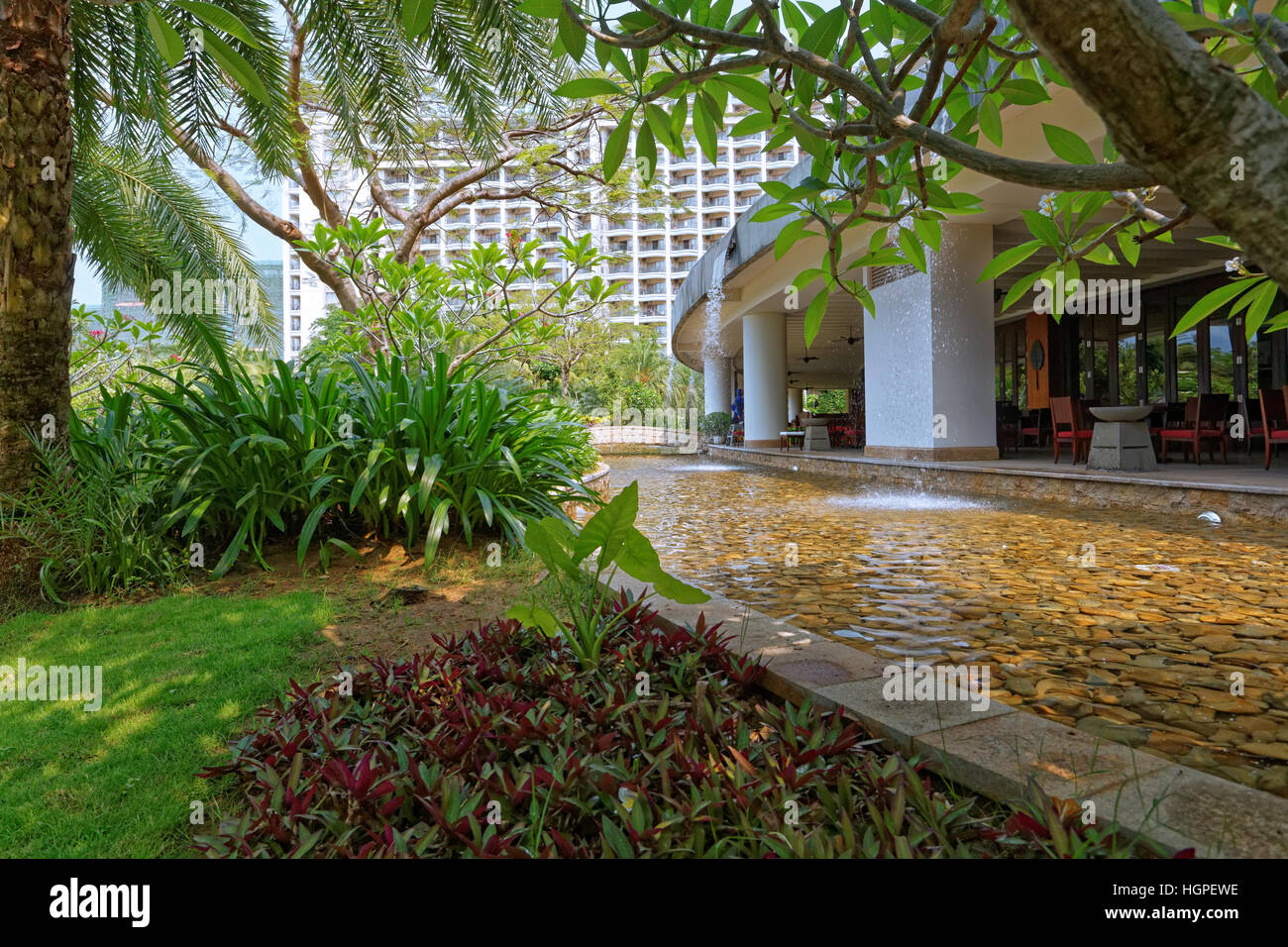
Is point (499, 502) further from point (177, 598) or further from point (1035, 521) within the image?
point (1035, 521)

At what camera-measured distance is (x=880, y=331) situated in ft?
39.7

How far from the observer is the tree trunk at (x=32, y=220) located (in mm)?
3453

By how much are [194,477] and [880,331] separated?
10601 millimetres

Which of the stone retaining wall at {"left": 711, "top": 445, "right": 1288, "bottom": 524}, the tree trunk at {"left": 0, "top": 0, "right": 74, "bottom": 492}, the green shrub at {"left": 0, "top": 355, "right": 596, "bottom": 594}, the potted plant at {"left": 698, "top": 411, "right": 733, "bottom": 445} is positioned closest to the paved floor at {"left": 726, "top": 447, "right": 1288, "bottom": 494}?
the stone retaining wall at {"left": 711, "top": 445, "right": 1288, "bottom": 524}

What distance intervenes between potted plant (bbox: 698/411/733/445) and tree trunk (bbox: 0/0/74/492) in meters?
20.5

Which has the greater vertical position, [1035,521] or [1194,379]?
[1194,379]

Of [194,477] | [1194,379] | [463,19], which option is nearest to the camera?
[194,477]
